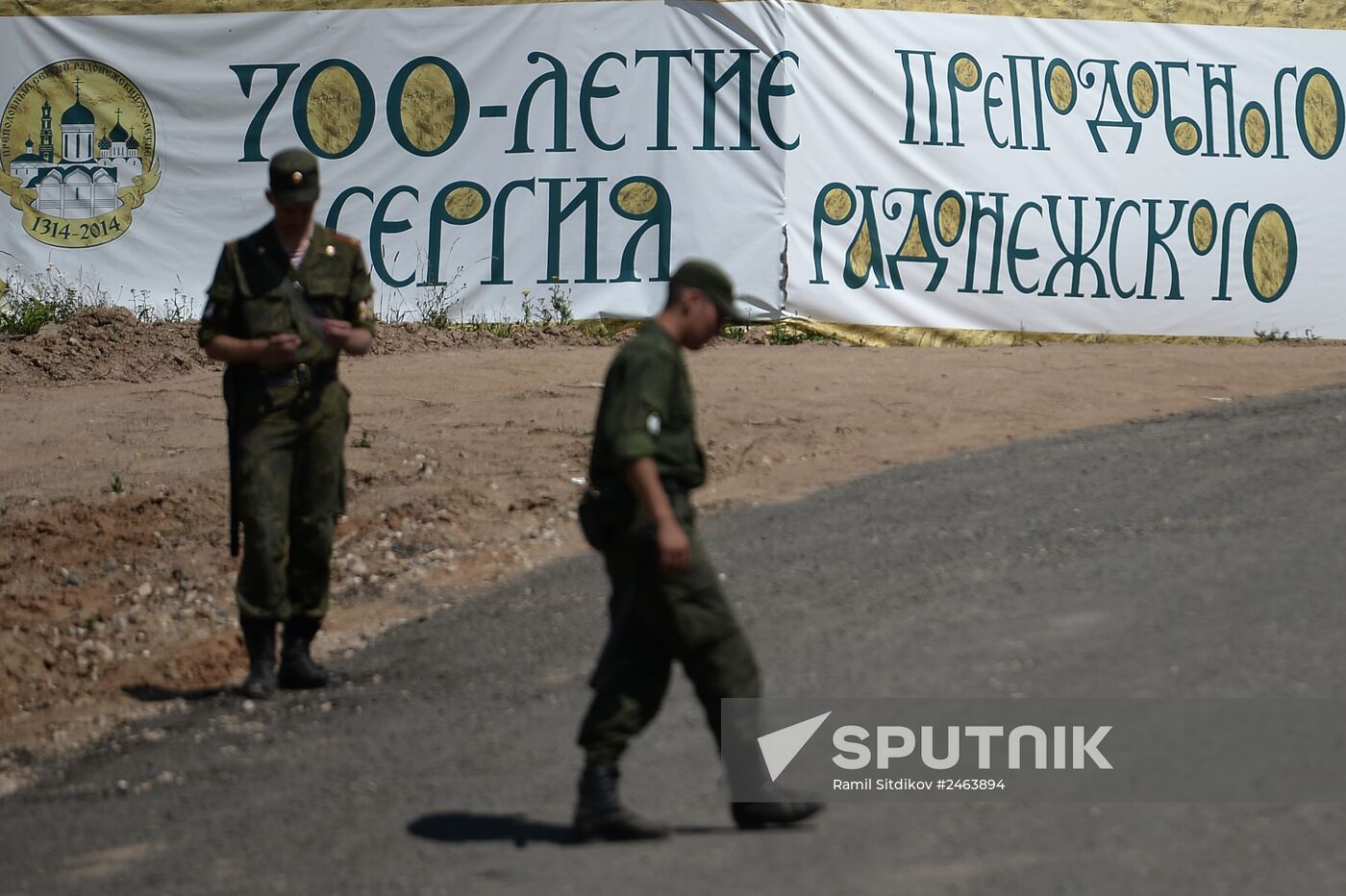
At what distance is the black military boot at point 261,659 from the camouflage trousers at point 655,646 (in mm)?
2219

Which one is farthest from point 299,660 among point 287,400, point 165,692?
point 287,400

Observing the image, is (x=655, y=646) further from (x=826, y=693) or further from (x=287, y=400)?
(x=287, y=400)

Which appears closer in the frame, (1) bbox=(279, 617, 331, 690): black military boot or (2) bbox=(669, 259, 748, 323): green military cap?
(2) bbox=(669, 259, 748, 323): green military cap

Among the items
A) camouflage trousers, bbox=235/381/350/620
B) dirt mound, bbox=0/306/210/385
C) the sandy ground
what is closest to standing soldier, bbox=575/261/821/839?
camouflage trousers, bbox=235/381/350/620

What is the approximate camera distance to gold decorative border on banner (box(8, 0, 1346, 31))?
45.2ft

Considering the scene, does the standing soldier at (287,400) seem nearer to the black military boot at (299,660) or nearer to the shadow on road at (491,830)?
the black military boot at (299,660)

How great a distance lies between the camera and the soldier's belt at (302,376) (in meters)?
6.46

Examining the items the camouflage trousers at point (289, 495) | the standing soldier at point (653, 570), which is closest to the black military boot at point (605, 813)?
the standing soldier at point (653, 570)

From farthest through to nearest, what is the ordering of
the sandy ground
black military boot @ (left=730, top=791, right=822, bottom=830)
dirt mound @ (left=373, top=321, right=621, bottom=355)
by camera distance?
dirt mound @ (left=373, top=321, right=621, bottom=355) → the sandy ground → black military boot @ (left=730, top=791, right=822, bottom=830)

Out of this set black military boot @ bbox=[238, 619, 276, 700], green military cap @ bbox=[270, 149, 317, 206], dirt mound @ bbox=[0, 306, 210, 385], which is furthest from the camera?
dirt mound @ bbox=[0, 306, 210, 385]

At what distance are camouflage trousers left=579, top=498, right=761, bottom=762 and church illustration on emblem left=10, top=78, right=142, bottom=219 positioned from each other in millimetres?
10311

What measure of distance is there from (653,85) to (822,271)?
1.93 meters

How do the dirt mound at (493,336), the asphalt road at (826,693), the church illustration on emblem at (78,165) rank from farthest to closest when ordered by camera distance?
the church illustration on emblem at (78,165) → the dirt mound at (493,336) → the asphalt road at (826,693)

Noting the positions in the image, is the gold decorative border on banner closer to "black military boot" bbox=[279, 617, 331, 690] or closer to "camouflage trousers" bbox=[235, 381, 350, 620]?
"camouflage trousers" bbox=[235, 381, 350, 620]
